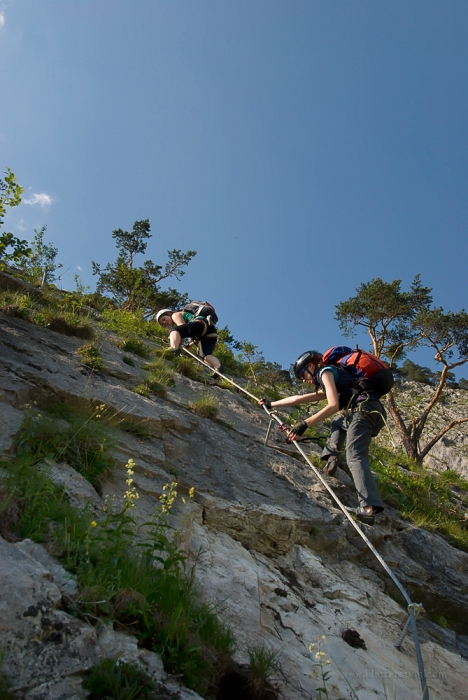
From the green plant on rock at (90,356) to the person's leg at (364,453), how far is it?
3.30 m

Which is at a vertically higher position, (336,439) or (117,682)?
(336,439)

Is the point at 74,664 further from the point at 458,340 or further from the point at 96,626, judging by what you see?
the point at 458,340

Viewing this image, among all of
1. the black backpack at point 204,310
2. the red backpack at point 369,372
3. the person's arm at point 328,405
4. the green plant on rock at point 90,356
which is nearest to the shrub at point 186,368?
the black backpack at point 204,310

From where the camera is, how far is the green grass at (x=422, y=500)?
669 cm

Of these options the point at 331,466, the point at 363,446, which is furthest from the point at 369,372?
the point at 331,466

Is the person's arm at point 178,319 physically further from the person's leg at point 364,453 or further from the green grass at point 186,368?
the person's leg at point 364,453

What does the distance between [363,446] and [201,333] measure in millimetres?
4547

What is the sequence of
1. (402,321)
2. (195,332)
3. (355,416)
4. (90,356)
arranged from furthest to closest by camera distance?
1. (402,321)
2. (195,332)
3. (90,356)
4. (355,416)

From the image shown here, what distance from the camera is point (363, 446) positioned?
538cm

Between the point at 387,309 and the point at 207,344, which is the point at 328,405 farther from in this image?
the point at 387,309

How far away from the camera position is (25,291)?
27.1 ft

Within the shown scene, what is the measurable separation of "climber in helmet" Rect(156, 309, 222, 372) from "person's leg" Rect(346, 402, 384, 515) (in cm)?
368

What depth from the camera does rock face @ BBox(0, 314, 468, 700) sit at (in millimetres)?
1976

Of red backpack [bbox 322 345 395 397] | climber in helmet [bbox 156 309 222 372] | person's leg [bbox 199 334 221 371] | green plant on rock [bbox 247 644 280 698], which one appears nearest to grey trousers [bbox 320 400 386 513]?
red backpack [bbox 322 345 395 397]
